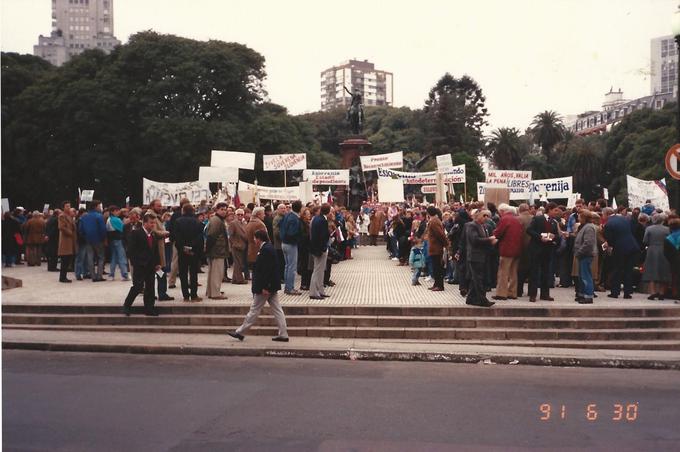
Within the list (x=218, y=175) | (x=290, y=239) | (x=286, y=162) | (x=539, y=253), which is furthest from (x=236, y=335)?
(x=286, y=162)

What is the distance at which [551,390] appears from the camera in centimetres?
791

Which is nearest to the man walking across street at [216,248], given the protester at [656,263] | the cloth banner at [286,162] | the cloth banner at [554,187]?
the protester at [656,263]

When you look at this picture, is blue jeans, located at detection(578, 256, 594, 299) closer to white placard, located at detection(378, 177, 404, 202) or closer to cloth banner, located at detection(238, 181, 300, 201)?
cloth banner, located at detection(238, 181, 300, 201)

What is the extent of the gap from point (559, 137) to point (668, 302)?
7773 cm

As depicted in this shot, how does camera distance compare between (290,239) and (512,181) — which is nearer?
(290,239)

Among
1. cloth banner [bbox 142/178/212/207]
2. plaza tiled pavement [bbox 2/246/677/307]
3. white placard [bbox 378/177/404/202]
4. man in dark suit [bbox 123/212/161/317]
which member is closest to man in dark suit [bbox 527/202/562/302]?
plaza tiled pavement [bbox 2/246/677/307]

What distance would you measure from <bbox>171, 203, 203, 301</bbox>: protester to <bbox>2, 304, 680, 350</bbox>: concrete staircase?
0.64 meters

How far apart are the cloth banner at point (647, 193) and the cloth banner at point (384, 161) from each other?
9945mm

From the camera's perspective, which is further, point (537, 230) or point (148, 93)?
point (148, 93)

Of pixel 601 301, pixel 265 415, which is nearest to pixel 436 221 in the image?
pixel 601 301

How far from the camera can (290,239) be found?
13.4 meters

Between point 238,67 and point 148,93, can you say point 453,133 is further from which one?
point 148,93

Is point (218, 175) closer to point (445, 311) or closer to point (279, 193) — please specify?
point (279, 193)

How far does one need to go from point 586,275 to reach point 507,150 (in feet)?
234
